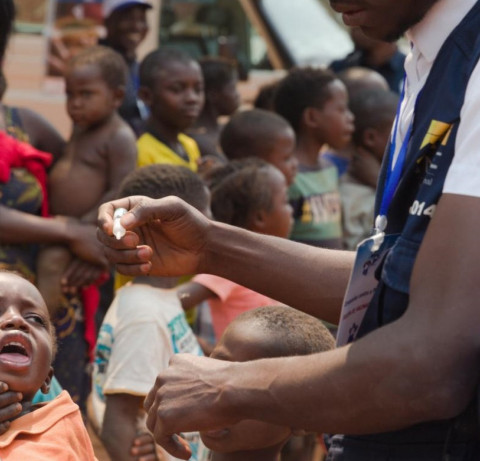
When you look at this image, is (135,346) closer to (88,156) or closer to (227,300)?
(227,300)

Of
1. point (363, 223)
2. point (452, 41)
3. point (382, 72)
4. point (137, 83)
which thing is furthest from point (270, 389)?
point (382, 72)

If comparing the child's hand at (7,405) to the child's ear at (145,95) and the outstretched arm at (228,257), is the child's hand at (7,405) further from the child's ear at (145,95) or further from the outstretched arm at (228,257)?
the child's ear at (145,95)

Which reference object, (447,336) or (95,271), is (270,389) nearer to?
(447,336)

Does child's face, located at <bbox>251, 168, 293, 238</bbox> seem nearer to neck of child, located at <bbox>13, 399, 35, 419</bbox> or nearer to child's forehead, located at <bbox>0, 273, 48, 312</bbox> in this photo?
child's forehead, located at <bbox>0, 273, 48, 312</bbox>

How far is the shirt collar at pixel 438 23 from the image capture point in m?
2.01

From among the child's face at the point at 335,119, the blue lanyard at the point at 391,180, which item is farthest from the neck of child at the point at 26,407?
the child's face at the point at 335,119

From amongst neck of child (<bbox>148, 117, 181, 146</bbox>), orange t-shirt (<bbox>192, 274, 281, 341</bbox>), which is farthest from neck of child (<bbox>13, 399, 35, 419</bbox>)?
neck of child (<bbox>148, 117, 181, 146</bbox>)

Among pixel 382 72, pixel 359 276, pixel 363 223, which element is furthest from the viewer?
pixel 382 72

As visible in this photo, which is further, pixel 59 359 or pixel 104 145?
pixel 104 145

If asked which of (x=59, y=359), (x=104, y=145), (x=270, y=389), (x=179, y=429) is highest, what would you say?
(x=270, y=389)

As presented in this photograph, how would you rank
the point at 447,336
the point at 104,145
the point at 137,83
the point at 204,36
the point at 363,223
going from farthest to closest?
the point at 204,36 → the point at 137,83 → the point at 363,223 → the point at 104,145 → the point at 447,336

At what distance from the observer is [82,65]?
5074 mm

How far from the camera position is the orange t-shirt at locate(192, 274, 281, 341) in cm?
426

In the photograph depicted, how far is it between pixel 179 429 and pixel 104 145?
290 centimetres
